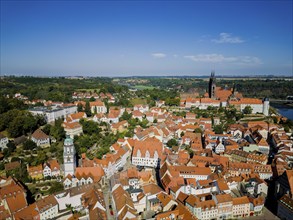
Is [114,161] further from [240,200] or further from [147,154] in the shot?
[240,200]

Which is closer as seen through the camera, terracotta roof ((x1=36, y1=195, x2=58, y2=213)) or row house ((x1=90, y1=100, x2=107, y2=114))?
terracotta roof ((x1=36, y1=195, x2=58, y2=213))

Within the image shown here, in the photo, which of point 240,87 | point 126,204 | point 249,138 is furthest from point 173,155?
point 240,87

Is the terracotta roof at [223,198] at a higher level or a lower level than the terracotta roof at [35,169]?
higher

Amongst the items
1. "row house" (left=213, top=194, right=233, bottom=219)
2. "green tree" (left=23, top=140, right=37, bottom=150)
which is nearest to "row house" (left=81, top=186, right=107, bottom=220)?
"row house" (left=213, top=194, right=233, bottom=219)

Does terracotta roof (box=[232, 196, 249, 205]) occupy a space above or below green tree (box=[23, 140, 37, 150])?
below

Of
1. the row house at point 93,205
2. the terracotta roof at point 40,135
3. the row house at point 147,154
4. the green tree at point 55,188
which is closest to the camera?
the row house at point 93,205

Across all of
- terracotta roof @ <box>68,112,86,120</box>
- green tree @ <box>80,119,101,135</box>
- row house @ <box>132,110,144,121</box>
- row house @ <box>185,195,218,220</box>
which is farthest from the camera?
row house @ <box>132,110,144,121</box>

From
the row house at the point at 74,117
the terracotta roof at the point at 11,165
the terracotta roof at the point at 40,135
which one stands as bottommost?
the terracotta roof at the point at 11,165

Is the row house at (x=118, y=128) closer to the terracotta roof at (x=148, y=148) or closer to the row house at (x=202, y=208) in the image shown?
the terracotta roof at (x=148, y=148)

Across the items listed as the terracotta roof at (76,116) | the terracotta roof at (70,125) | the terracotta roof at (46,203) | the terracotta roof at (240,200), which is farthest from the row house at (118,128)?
the terracotta roof at (240,200)

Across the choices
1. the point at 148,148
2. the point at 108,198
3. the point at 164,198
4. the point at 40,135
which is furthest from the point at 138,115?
the point at 164,198

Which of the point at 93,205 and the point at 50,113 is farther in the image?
the point at 50,113

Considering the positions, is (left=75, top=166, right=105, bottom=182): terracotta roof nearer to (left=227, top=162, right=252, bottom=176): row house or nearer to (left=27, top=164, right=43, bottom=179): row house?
(left=27, top=164, right=43, bottom=179): row house

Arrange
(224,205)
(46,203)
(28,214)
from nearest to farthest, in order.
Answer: (28,214) → (46,203) → (224,205)
